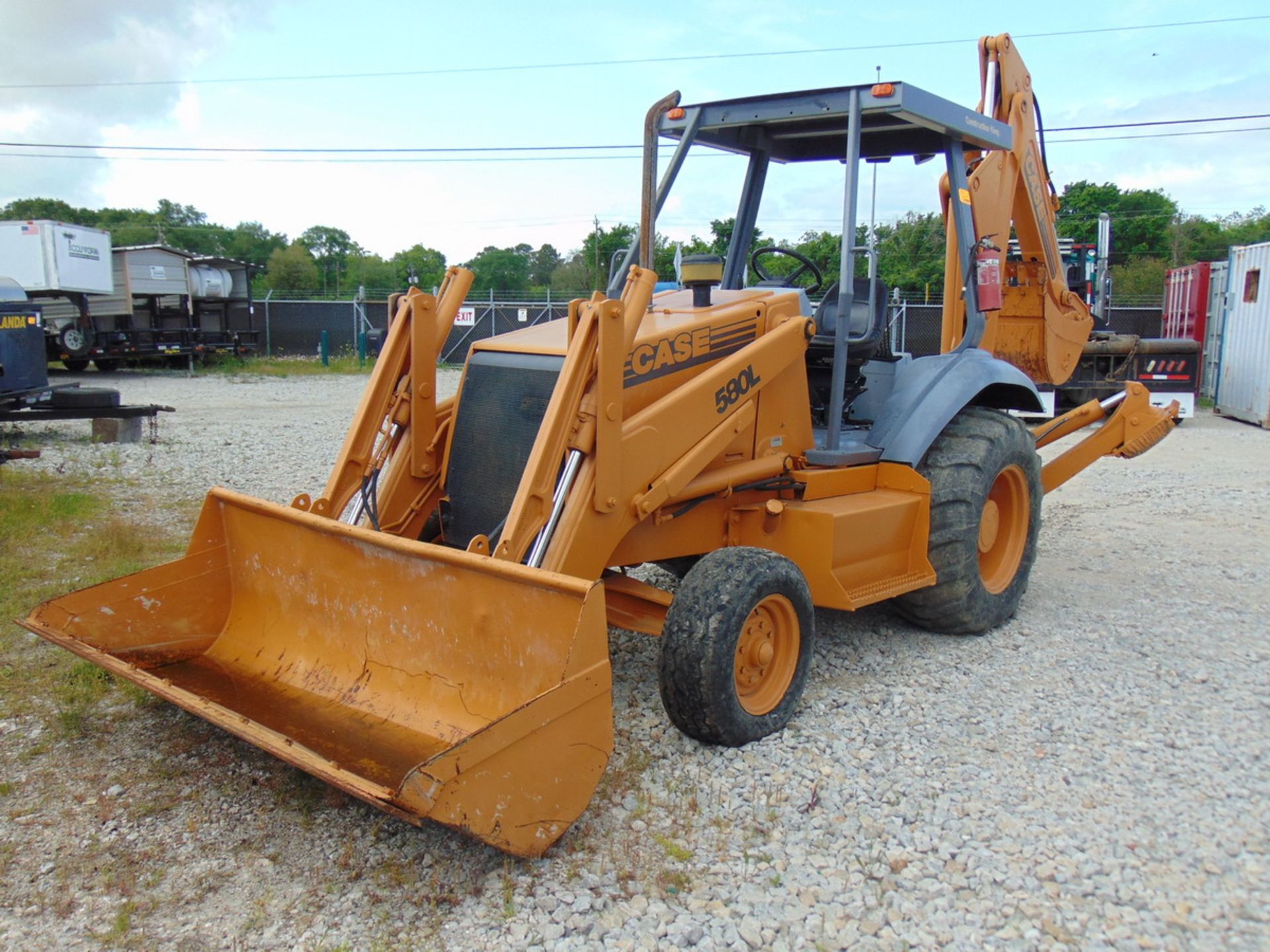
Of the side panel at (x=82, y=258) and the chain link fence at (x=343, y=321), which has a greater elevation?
the side panel at (x=82, y=258)

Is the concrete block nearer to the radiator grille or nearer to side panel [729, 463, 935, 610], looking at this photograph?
the radiator grille

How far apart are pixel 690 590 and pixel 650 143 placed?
5.91 ft

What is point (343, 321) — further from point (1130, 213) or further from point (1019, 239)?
point (1130, 213)

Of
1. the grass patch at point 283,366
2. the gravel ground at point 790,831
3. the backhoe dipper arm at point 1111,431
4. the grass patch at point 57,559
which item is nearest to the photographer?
the gravel ground at point 790,831

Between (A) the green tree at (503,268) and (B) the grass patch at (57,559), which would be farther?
(A) the green tree at (503,268)

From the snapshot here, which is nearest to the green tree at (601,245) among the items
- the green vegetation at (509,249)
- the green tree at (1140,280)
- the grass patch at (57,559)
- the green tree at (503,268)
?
the green vegetation at (509,249)

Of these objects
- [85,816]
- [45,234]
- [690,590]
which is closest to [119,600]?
[85,816]

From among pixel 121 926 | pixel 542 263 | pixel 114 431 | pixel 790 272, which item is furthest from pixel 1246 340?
pixel 542 263

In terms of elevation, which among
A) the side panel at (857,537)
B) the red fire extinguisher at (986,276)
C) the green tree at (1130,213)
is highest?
the green tree at (1130,213)

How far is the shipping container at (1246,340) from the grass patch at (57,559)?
15278 mm

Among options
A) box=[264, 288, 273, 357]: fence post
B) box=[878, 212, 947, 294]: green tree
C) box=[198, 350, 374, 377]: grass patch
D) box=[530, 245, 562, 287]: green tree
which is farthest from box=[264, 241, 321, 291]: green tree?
box=[878, 212, 947, 294]: green tree

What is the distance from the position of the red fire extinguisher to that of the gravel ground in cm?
185

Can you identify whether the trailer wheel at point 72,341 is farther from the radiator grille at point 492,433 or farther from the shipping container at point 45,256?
the radiator grille at point 492,433

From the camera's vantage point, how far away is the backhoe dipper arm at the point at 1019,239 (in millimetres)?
5766
